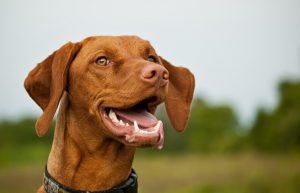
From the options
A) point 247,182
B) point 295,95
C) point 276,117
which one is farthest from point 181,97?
point 295,95

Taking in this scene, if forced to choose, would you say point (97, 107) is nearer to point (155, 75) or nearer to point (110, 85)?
point (110, 85)

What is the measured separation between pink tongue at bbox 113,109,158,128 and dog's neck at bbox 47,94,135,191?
30cm

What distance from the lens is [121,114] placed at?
20.8ft

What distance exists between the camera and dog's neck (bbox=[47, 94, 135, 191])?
6.36 m

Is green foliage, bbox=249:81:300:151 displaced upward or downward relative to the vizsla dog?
downward

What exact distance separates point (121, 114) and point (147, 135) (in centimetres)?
42

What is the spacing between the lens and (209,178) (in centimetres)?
2231

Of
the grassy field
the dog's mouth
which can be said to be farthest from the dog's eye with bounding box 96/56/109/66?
the grassy field

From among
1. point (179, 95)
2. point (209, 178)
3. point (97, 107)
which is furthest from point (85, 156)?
point (209, 178)

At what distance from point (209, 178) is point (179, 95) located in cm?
1544

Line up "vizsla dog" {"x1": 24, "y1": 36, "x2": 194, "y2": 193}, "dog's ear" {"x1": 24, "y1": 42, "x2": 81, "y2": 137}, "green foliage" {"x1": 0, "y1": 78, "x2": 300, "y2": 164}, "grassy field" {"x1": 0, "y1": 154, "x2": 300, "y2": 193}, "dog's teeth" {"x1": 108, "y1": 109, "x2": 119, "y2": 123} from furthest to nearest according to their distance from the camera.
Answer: "green foliage" {"x1": 0, "y1": 78, "x2": 300, "y2": 164} → "grassy field" {"x1": 0, "y1": 154, "x2": 300, "y2": 193} → "dog's ear" {"x1": 24, "y1": 42, "x2": 81, "y2": 137} → "dog's teeth" {"x1": 108, "y1": 109, "x2": 119, "y2": 123} → "vizsla dog" {"x1": 24, "y1": 36, "x2": 194, "y2": 193}

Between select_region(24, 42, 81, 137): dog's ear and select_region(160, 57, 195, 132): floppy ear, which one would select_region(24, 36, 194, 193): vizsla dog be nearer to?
select_region(24, 42, 81, 137): dog's ear

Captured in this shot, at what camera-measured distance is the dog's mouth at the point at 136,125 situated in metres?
6.02

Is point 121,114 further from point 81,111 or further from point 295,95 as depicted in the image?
point 295,95
